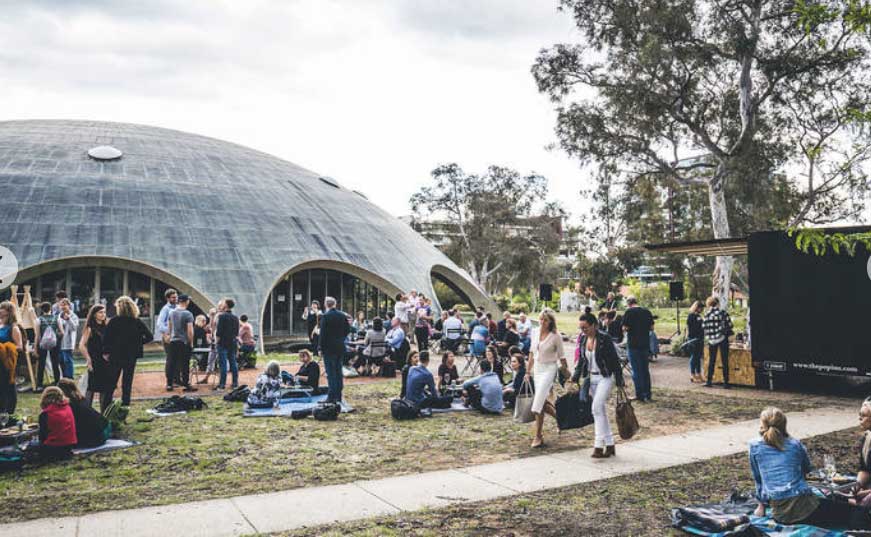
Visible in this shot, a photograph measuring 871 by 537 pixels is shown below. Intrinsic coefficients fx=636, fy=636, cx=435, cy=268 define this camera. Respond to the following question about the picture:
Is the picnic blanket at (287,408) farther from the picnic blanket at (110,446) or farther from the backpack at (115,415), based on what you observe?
the picnic blanket at (110,446)

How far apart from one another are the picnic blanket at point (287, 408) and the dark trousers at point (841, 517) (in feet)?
24.9

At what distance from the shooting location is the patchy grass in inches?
251

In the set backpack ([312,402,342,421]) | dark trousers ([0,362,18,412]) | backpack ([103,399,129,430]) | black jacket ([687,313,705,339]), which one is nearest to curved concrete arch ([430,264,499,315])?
black jacket ([687,313,705,339])

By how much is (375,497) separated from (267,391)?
562 centimetres

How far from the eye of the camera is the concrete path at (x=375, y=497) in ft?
17.5

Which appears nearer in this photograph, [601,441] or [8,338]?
[601,441]

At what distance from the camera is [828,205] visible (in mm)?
30516

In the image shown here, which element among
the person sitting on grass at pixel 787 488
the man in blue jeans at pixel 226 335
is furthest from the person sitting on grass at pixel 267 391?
the person sitting on grass at pixel 787 488

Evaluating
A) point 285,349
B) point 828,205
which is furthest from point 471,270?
point 285,349

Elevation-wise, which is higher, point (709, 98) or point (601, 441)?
point (709, 98)

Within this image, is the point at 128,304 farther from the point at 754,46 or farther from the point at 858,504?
the point at 754,46

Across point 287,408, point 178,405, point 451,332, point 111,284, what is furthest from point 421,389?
point 111,284

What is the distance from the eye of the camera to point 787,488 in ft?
16.9

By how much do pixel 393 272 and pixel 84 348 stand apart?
15.6 metres
